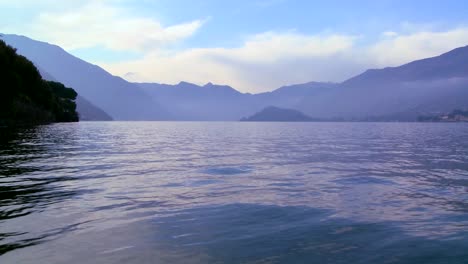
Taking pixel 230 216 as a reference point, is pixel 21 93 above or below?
Answer: above

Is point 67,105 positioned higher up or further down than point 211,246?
higher up

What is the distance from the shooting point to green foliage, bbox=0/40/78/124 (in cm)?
8969

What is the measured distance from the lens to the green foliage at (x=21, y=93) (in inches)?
3531

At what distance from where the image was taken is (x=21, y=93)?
108m

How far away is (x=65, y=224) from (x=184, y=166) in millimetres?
16060

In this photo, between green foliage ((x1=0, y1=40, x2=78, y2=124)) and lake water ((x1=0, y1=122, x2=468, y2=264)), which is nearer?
lake water ((x1=0, y1=122, x2=468, y2=264))

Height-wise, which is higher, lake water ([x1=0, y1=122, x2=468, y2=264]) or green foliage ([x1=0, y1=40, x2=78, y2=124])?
green foliage ([x1=0, y1=40, x2=78, y2=124])

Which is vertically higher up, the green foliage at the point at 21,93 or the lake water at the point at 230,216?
the green foliage at the point at 21,93

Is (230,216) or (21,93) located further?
(21,93)

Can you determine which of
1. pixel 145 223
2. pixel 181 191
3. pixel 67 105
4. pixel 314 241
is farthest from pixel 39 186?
pixel 67 105

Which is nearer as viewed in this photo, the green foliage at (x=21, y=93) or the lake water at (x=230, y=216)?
the lake water at (x=230, y=216)

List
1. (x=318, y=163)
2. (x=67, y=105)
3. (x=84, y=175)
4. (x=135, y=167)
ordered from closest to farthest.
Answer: (x=84, y=175)
(x=135, y=167)
(x=318, y=163)
(x=67, y=105)

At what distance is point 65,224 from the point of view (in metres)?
12.2

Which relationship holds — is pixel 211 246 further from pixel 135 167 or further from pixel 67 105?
pixel 67 105
